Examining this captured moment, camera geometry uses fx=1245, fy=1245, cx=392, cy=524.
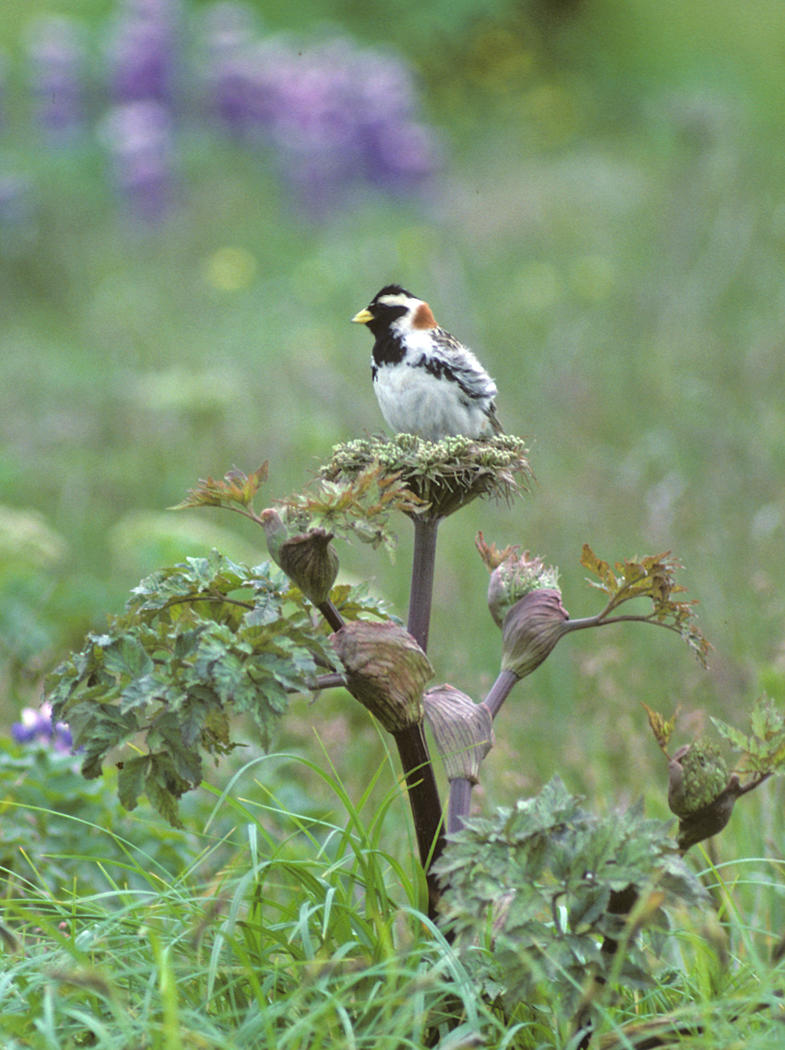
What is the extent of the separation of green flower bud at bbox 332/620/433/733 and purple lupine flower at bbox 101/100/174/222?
9532 mm

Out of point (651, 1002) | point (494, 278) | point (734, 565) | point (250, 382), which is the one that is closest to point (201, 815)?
point (651, 1002)

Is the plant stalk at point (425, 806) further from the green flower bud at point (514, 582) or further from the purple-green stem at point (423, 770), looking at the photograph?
the green flower bud at point (514, 582)

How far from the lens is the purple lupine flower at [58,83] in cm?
1193

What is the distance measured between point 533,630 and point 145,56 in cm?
1109

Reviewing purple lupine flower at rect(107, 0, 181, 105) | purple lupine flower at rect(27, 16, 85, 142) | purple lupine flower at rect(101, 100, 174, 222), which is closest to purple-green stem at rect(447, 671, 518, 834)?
purple lupine flower at rect(101, 100, 174, 222)

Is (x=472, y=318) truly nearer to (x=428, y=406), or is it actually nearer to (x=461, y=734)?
(x=428, y=406)

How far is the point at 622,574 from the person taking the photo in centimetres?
174

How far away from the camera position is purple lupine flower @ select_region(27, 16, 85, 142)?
39.1 feet

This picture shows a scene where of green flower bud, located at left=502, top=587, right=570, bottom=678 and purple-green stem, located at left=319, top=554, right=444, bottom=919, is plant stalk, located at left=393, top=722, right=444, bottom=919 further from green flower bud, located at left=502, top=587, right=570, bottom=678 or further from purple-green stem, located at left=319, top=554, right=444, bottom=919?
green flower bud, located at left=502, top=587, right=570, bottom=678

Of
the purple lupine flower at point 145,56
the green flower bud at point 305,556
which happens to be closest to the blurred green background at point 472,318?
the green flower bud at point 305,556

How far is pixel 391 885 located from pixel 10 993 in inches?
36.9

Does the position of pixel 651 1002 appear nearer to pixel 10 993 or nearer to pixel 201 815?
pixel 10 993

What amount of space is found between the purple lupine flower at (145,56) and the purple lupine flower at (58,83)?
0.43 meters

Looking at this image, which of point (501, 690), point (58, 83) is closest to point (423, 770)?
point (501, 690)
